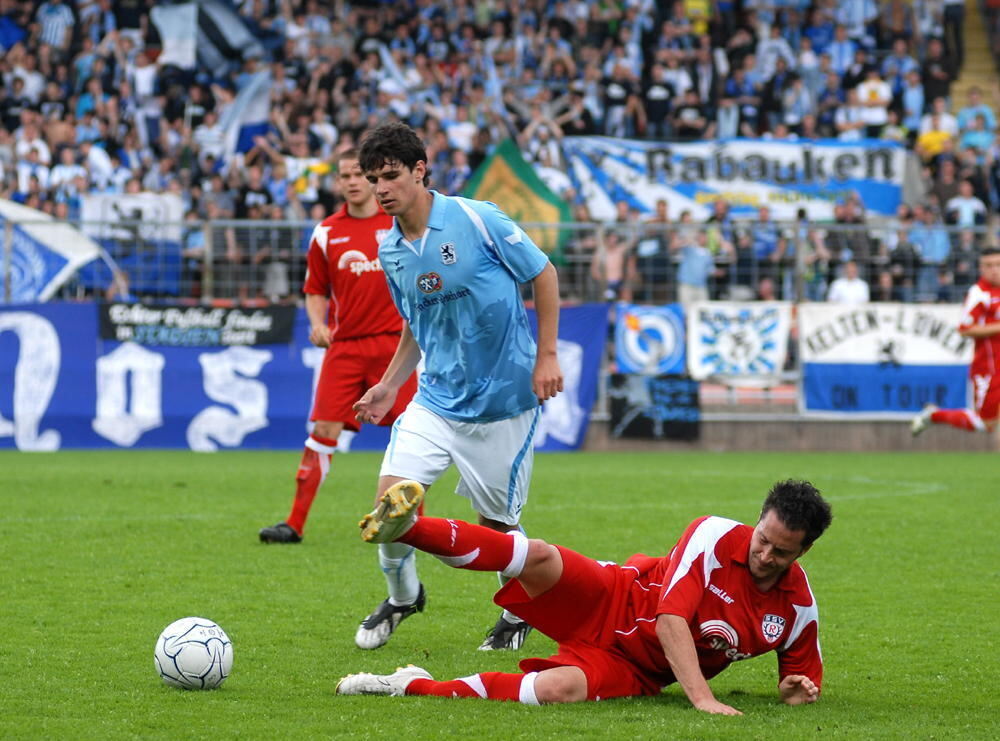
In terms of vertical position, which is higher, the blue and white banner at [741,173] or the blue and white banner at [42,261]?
the blue and white banner at [741,173]

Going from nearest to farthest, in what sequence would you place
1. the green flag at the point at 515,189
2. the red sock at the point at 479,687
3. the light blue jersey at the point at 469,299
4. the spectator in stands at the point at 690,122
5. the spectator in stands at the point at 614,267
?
the red sock at the point at 479,687 < the light blue jersey at the point at 469,299 < the spectator in stands at the point at 614,267 < the green flag at the point at 515,189 < the spectator in stands at the point at 690,122

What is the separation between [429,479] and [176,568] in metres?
3.02

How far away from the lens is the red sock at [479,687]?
17.6 ft

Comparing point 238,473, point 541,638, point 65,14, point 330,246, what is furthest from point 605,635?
point 65,14

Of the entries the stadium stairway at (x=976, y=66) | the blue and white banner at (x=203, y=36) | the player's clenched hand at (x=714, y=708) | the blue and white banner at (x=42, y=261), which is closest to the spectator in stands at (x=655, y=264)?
the blue and white banner at (x=42, y=261)

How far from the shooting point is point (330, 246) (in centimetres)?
962

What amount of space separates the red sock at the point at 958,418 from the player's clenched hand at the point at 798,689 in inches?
418

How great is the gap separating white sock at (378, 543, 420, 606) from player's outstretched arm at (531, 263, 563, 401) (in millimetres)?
967

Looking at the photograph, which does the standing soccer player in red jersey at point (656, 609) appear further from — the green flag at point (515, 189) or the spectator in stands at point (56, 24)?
the spectator in stands at point (56, 24)

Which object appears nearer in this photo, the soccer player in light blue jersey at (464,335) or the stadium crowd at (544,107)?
the soccer player in light blue jersey at (464,335)

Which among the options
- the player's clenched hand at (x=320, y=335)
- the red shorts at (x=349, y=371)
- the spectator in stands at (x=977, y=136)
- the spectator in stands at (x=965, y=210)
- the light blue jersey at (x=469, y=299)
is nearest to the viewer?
the light blue jersey at (x=469, y=299)

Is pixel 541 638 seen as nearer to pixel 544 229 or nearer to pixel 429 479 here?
pixel 429 479

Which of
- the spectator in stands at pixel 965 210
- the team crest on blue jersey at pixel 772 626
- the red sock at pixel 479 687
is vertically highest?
the spectator in stands at pixel 965 210

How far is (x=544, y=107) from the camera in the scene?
2347cm
